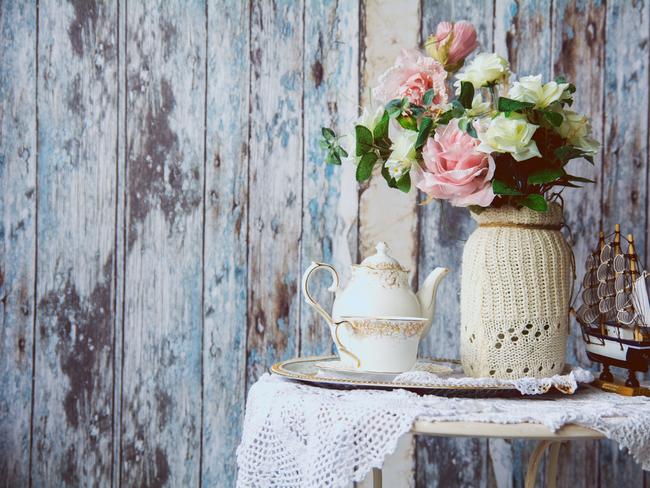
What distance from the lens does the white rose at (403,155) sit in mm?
1010

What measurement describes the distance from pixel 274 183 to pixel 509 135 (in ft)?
2.21

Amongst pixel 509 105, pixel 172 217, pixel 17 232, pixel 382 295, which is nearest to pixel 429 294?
pixel 382 295

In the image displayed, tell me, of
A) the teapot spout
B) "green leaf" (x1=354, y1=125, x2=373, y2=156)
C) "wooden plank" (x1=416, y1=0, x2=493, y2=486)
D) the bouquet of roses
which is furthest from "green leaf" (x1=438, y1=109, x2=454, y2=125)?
"wooden plank" (x1=416, y1=0, x2=493, y2=486)

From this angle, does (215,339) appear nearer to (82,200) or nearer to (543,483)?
(82,200)

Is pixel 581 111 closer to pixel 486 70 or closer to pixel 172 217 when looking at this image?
pixel 486 70

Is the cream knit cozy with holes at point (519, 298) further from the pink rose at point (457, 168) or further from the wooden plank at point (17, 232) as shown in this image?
the wooden plank at point (17, 232)

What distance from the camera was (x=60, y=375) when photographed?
153 centimetres

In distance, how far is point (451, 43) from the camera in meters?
1.08

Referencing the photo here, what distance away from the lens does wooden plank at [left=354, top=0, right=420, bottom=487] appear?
150cm

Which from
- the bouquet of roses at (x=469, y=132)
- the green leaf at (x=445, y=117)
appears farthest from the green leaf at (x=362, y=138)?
the green leaf at (x=445, y=117)

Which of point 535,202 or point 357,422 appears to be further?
point 535,202

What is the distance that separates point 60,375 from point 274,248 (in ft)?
1.64

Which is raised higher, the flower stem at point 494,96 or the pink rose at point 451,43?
the pink rose at point 451,43

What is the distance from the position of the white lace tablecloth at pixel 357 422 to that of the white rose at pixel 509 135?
0.31 m
